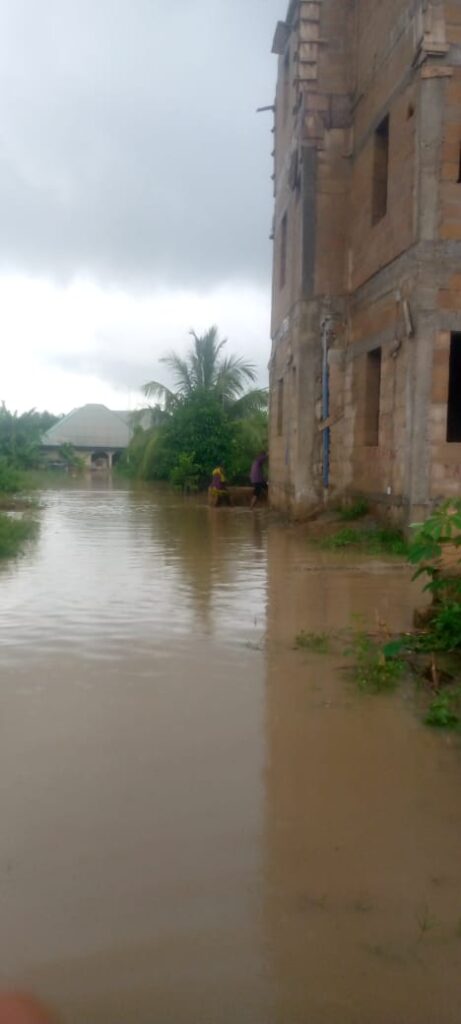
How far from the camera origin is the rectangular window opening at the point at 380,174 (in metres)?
13.5

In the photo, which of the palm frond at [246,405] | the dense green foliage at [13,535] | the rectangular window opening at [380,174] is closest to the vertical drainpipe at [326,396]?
the rectangular window opening at [380,174]

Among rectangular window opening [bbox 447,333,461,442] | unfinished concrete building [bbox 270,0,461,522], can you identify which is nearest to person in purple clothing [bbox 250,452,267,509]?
unfinished concrete building [bbox 270,0,461,522]

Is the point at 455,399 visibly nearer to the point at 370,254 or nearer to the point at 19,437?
the point at 370,254

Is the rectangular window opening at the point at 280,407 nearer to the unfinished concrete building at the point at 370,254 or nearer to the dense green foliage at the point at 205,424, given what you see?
the unfinished concrete building at the point at 370,254

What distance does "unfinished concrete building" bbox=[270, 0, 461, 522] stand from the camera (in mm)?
10867

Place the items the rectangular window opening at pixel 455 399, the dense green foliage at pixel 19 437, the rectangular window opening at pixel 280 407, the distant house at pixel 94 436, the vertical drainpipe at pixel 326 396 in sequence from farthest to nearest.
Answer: the distant house at pixel 94 436 → the dense green foliage at pixel 19 437 → the rectangular window opening at pixel 280 407 → the vertical drainpipe at pixel 326 396 → the rectangular window opening at pixel 455 399

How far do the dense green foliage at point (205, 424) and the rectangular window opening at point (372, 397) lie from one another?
14.7 metres

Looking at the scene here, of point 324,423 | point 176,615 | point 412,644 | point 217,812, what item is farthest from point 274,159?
point 217,812

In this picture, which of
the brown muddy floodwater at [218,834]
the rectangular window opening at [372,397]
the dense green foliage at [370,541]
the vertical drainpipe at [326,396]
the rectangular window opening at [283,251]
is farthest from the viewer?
the rectangular window opening at [283,251]

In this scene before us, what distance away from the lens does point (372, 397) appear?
Answer: 1380 cm

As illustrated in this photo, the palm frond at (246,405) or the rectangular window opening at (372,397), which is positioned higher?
the palm frond at (246,405)

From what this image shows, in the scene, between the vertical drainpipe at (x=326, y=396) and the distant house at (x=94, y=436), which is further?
the distant house at (x=94, y=436)

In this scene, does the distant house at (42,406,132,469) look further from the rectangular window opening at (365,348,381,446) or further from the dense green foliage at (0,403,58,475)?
the rectangular window opening at (365,348,381,446)

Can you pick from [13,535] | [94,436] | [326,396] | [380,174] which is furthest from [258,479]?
[94,436]
